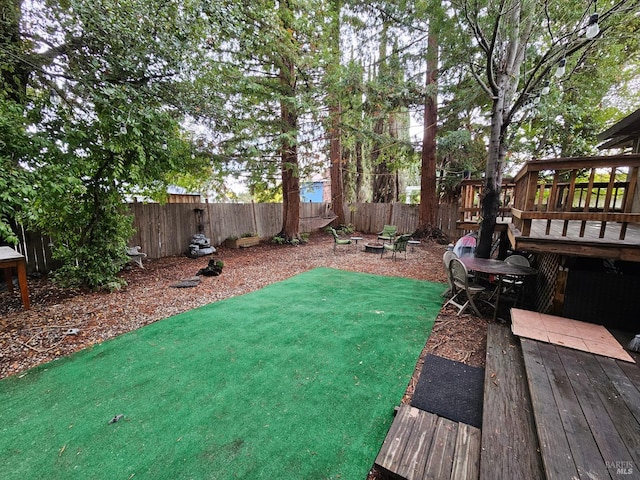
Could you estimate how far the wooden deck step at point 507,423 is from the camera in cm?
146

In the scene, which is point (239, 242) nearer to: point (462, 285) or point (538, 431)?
point (462, 285)

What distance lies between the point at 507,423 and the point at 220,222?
27.6 ft

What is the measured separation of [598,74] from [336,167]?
846 cm

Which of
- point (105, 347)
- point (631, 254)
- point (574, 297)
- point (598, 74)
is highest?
point (598, 74)

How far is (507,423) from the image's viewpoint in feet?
5.82

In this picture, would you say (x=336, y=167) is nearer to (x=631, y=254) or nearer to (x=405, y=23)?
(x=405, y=23)

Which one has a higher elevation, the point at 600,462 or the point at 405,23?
the point at 405,23

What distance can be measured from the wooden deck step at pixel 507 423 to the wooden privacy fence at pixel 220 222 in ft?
23.4

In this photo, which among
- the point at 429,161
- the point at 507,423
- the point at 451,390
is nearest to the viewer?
the point at 507,423

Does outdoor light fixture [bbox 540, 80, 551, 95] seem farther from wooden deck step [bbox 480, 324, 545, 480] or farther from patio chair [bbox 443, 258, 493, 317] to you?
wooden deck step [bbox 480, 324, 545, 480]

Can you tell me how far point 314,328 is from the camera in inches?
133

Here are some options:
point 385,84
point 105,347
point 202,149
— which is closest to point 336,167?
point 385,84

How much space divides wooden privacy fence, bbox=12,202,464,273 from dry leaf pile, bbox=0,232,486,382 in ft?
1.66

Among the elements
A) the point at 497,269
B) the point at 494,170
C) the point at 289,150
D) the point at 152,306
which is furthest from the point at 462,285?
the point at 289,150
